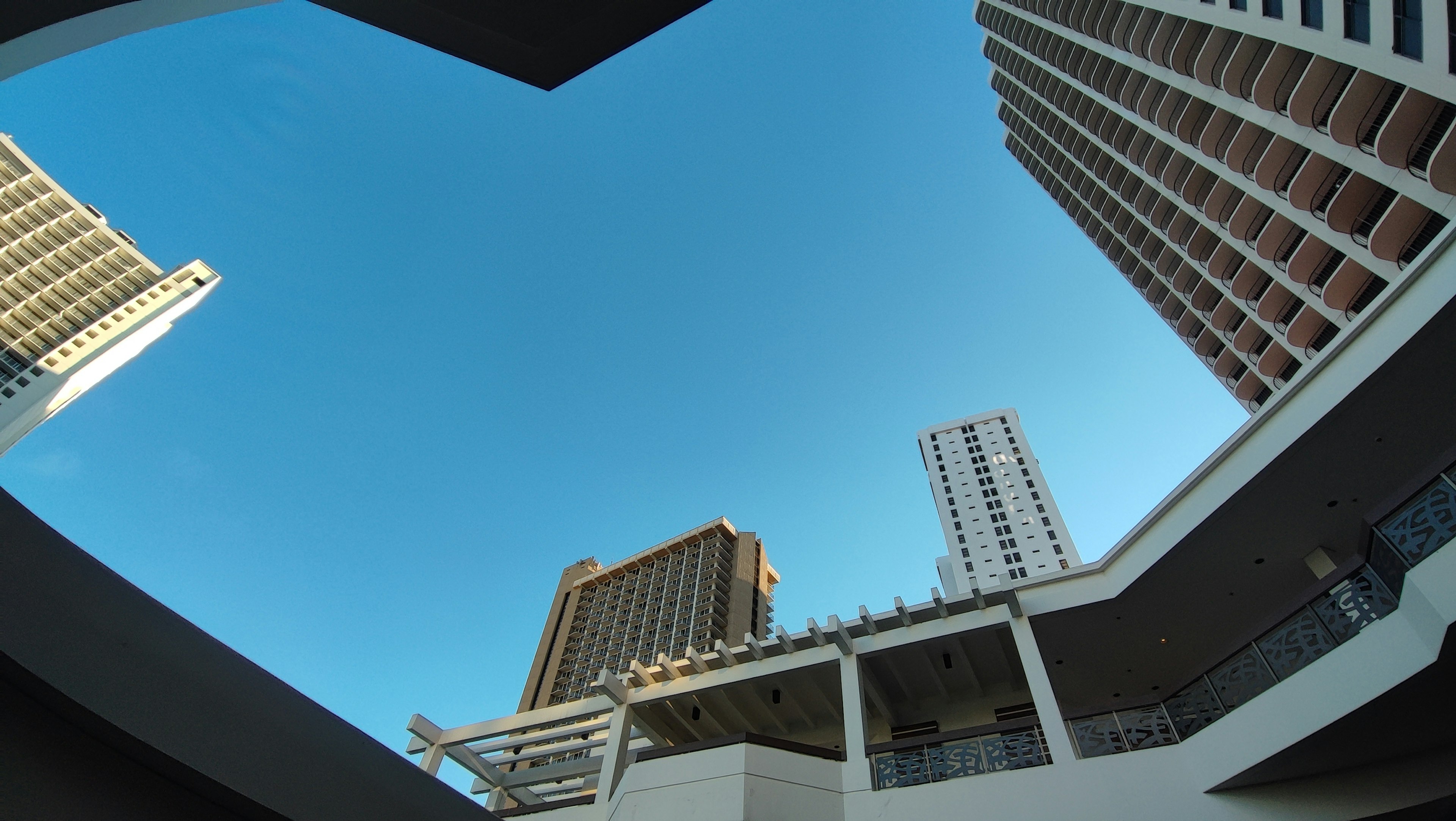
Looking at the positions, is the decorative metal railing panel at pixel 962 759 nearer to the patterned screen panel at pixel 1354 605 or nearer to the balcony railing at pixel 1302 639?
the balcony railing at pixel 1302 639

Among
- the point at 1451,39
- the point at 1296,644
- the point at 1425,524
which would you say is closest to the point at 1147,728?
the point at 1296,644

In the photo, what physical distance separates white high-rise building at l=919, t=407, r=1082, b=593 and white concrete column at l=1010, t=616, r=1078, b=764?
166 ft

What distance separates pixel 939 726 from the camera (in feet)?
51.3

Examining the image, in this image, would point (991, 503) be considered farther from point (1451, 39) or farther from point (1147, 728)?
point (1147, 728)

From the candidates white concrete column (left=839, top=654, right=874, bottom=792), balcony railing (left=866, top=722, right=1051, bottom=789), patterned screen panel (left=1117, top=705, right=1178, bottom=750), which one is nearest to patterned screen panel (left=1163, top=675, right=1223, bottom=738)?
patterned screen panel (left=1117, top=705, right=1178, bottom=750)

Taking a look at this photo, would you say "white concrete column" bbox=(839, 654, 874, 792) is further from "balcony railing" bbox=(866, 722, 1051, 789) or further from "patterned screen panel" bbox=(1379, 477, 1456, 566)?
"patterned screen panel" bbox=(1379, 477, 1456, 566)

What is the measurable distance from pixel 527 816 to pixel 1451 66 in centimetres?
2960

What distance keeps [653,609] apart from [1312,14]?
6938 centimetres

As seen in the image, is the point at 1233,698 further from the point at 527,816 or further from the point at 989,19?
the point at 989,19

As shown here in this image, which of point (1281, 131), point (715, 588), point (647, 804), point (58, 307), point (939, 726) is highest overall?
point (58, 307)

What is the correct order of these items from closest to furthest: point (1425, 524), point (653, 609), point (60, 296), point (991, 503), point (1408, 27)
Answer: point (1425, 524), point (1408, 27), point (991, 503), point (653, 609), point (60, 296)

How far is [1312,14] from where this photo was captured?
23.1 m

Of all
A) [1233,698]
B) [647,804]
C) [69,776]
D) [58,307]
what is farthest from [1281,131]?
[58,307]

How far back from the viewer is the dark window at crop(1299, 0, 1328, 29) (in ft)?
74.1
